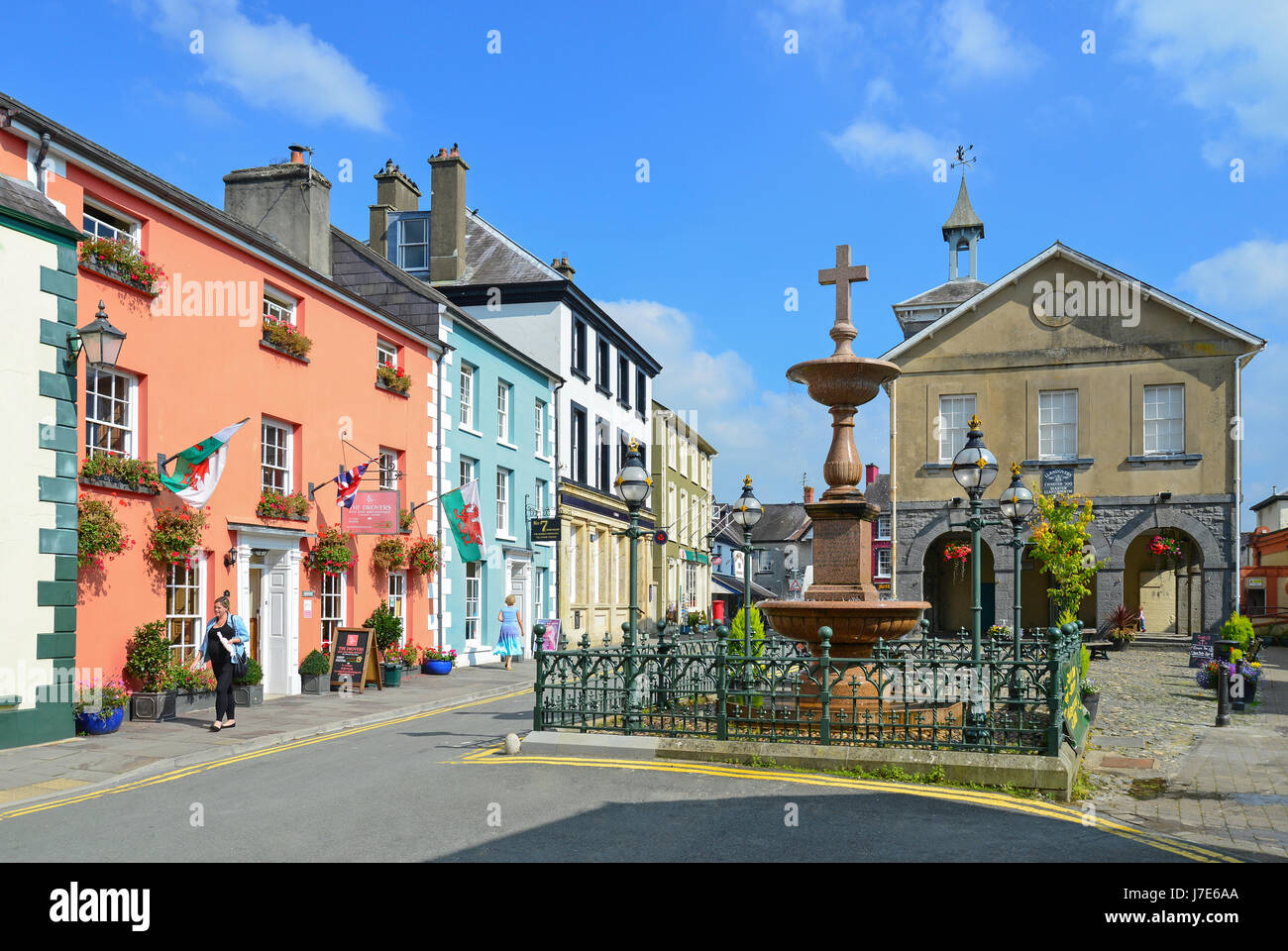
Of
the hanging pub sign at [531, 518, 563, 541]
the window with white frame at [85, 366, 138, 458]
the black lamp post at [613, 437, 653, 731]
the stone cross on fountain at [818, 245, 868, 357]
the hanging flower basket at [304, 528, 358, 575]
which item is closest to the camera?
the black lamp post at [613, 437, 653, 731]

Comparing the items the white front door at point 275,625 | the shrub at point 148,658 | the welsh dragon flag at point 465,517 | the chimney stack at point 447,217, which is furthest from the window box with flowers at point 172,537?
the chimney stack at point 447,217

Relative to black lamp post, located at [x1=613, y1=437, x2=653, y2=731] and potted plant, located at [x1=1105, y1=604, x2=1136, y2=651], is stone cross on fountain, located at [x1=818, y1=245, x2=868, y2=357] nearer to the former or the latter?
black lamp post, located at [x1=613, y1=437, x2=653, y2=731]

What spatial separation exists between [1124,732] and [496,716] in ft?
29.0

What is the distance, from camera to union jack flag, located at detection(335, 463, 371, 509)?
62.7 ft

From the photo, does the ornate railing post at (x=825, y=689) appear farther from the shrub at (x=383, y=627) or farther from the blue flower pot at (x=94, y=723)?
the shrub at (x=383, y=627)

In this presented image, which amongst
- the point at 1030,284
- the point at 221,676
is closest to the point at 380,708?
the point at 221,676

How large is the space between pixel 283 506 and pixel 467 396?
9.03 metres

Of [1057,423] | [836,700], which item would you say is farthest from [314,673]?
[1057,423]

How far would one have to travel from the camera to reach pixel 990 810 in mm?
8312

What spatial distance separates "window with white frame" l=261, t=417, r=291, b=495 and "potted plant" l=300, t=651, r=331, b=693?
3.04m

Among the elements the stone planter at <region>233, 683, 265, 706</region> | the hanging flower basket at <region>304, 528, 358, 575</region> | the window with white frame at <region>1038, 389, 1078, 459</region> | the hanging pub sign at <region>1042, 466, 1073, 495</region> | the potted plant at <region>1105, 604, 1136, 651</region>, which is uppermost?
the window with white frame at <region>1038, 389, 1078, 459</region>

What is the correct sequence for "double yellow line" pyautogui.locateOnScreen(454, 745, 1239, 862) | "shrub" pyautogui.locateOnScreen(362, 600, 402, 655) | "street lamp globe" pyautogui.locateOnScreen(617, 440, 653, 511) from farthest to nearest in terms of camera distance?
"shrub" pyautogui.locateOnScreen(362, 600, 402, 655)
"street lamp globe" pyautogui.locateOnScreen(617, 440, 653, 511)
"double yellow line" pyautogui.locateOnScreen(454, 745, 1239, 862)

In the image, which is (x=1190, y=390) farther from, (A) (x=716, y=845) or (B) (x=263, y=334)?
(A) (x=716, y=845)

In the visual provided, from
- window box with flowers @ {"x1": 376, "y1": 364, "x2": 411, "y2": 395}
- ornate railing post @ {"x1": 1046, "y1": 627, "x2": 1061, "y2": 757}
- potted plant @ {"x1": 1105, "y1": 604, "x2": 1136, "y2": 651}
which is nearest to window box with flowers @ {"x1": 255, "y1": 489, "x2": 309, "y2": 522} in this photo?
window box with flowers @ {"x1": 376, "y1": 364, "x2": 411, "y2": 395}
